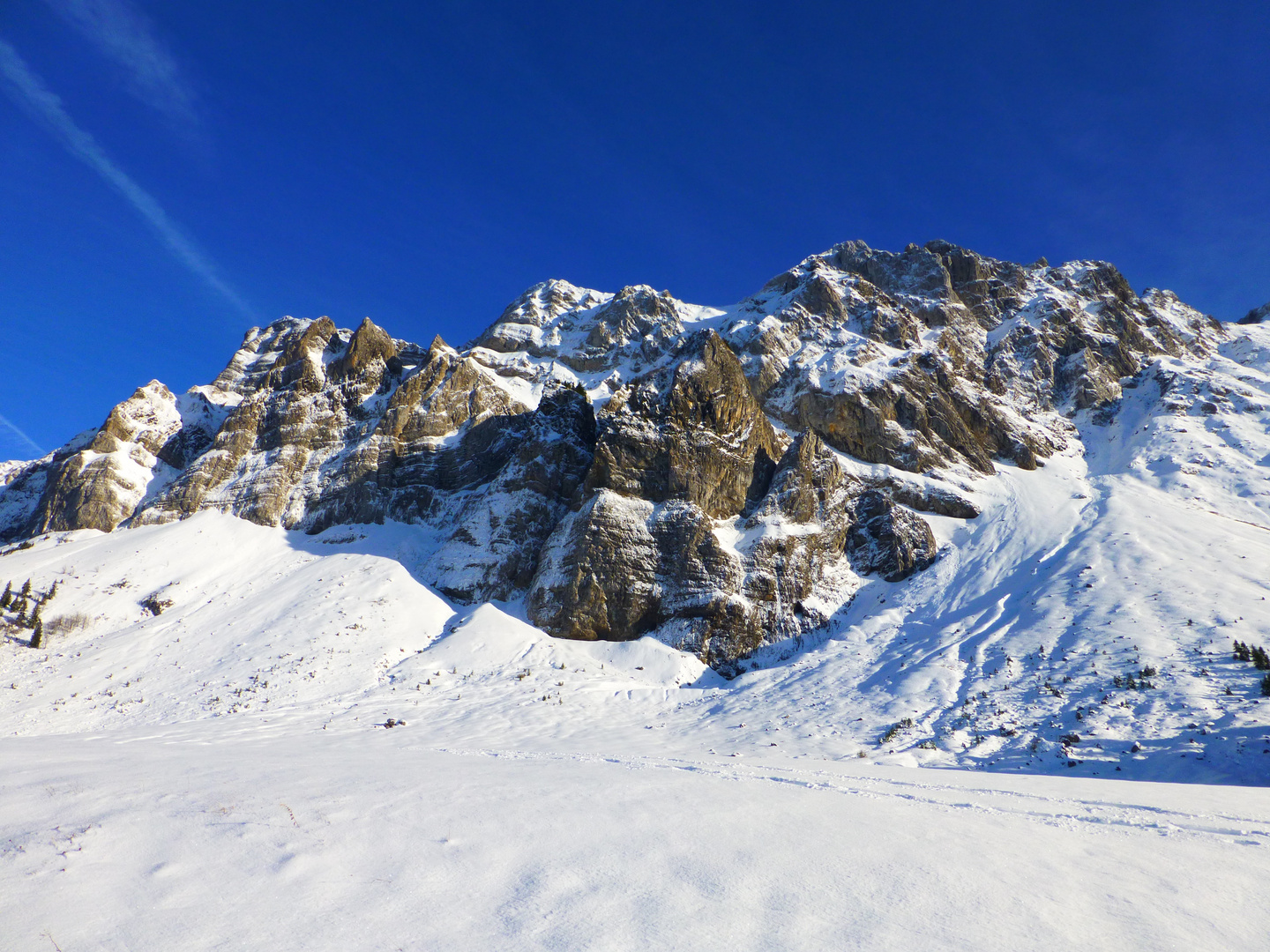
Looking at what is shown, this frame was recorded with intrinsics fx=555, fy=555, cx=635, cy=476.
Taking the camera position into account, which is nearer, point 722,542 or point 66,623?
point 66,623

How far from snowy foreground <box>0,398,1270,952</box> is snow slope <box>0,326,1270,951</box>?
58mm

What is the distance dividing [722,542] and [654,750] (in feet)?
56.8

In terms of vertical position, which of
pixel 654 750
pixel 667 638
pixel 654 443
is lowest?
pixel 654 750

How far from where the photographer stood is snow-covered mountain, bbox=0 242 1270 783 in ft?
66.8

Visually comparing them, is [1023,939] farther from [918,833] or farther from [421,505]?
[421,505]

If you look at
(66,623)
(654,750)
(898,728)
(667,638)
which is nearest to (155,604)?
(66,623)

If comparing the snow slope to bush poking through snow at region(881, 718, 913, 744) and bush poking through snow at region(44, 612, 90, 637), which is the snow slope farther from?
bush poking through snow at region(44, 612, 90, 637)

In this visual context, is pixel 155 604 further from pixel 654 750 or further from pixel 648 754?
pixel 648 754

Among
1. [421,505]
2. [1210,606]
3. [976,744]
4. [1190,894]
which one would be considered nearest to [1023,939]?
[1190,894]

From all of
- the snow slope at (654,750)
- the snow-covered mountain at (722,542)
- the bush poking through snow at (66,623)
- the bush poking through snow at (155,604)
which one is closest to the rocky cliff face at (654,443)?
the snow-covered mountain at (722,542)

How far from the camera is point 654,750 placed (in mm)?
16719

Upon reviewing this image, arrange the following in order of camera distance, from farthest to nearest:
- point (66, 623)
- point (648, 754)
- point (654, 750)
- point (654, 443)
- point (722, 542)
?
point (654, 443) → point (722, 542) → point (66, 623) → point (654, 750) → point (648, 754)

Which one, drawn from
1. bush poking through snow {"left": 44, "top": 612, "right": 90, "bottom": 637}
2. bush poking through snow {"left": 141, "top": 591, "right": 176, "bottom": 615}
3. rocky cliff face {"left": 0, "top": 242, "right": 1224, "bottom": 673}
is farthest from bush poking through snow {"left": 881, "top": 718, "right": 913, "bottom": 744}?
bush poking through snow {"left": 44, "top": 612, "right": 90, "bottom": 637}

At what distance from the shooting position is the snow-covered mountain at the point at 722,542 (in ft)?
66.8
